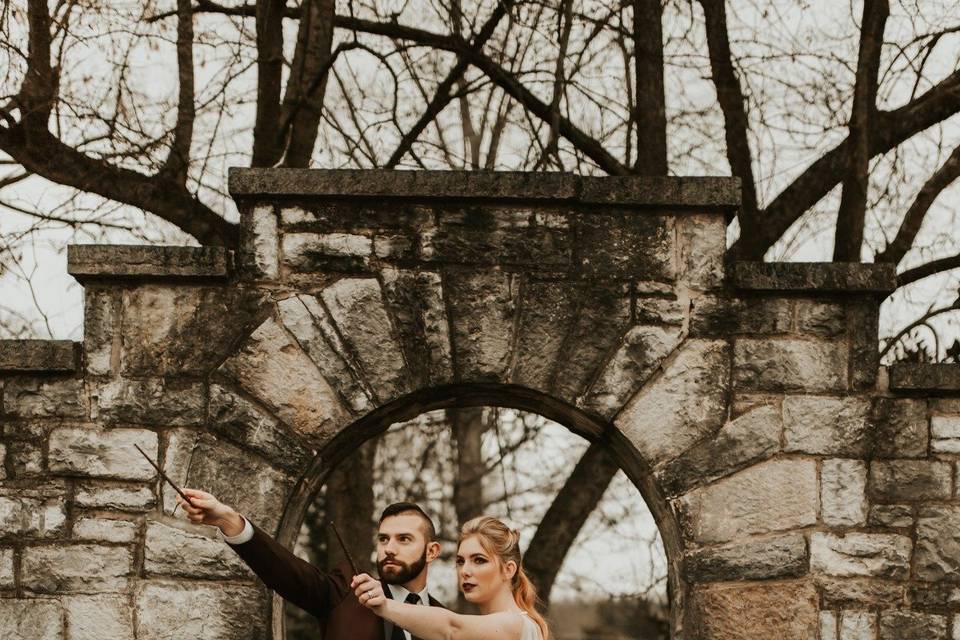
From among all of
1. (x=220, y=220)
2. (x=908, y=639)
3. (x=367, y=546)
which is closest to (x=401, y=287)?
(x=908, y=639)

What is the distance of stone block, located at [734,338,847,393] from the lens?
5105 millimetres

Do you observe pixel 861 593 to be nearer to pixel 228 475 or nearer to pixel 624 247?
pixel 624 247

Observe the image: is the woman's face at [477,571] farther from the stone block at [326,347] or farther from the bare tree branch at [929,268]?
the bare tree branch at [929,268]

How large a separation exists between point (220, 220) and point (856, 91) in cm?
368

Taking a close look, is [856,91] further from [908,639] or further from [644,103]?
[908,639]

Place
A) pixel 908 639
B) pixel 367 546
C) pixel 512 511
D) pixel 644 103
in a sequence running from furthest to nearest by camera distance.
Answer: pixel 512 511
pixel 367 546
pixel 644 103
pixel 908 639

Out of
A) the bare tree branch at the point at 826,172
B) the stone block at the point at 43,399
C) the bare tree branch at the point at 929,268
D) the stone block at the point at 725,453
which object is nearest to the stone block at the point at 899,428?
the stone block at the point at 725,453

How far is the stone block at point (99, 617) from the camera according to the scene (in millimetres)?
4949

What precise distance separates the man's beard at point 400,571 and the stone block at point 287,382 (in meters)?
0.61

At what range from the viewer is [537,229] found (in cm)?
516

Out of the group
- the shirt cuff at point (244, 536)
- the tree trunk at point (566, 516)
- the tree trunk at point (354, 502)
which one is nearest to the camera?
the shirt cuff at point (244, 536)

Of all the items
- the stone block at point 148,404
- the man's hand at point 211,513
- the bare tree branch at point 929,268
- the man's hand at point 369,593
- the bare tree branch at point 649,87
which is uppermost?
the bare tree branch at point 649,87

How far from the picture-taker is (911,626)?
4.95 metres

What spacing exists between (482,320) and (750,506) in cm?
119
